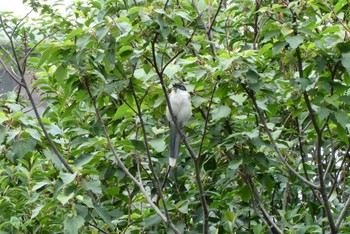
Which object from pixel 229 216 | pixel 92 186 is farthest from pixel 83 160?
pixel 229 216

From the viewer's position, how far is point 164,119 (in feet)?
15.7

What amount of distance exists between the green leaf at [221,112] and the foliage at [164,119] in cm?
1

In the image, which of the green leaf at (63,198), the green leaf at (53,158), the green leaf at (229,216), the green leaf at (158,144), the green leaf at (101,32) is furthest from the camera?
the green leaf at (229,216)

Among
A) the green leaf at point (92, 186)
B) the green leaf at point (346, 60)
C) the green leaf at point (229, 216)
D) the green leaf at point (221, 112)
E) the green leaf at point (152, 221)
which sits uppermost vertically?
the green leaf at point (346, 60)

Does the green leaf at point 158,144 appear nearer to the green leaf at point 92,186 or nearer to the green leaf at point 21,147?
the green leaf at point 92,186

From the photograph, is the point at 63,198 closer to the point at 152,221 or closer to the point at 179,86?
the point at 152,221

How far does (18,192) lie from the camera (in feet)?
14.2

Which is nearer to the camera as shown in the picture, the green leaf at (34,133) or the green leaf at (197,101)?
the green leaf at (34,133)

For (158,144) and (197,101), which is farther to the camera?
(158,144)

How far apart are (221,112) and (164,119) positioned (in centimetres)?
92

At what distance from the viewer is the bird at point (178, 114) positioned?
4195 millimetres

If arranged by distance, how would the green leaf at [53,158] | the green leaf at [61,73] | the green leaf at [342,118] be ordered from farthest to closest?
1. the green leaf at [53,158]
2. the green leaf at [61,73]
3. the green leaf at [342,118]

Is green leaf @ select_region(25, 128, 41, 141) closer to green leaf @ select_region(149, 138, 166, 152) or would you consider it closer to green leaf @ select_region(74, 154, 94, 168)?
green leaf @ select_region(74, 154, 94, 168)

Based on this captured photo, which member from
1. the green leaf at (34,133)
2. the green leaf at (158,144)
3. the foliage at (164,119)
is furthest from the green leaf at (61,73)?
the green leaf at (158,144)
